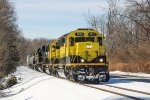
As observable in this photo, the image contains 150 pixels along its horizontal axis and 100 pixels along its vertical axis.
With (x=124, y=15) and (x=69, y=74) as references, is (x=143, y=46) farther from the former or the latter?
(x=69, y=74)

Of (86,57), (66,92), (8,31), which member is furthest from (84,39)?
(8,31)

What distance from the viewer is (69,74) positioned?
24.8 meters

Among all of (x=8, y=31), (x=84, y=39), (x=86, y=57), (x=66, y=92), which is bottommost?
(x=66, y=92)

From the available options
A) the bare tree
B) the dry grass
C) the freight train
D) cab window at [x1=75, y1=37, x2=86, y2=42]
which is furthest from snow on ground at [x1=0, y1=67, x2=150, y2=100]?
the dry grass

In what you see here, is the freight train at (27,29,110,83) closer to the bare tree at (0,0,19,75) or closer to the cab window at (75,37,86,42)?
the cab window at (75,37,86,42)

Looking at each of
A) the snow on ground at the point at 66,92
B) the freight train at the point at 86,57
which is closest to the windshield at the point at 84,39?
the freight train at the point at 86,57

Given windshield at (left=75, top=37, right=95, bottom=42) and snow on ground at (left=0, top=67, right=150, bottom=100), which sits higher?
windshield at (left=75, top=37, right=95, bottom=42)

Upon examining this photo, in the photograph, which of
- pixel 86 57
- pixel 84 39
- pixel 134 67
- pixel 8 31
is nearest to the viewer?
pixel 86 57

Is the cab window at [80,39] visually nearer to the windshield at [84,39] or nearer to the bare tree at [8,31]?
the windshield at [84,39]

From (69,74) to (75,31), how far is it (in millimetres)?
2935

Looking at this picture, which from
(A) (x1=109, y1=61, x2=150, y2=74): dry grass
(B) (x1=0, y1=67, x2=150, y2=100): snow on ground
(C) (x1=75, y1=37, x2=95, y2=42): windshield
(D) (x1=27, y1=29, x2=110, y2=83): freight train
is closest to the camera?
(B) (x1=0, y1=67, x2=150, y2=100): snow on ground

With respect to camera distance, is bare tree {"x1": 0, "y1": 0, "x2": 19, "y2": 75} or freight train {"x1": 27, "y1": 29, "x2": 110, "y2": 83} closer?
freight train {"x1": 27, "y1": 29, "x2": 110, "y2": 83}

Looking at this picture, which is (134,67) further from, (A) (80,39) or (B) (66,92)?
(B) (66,92)

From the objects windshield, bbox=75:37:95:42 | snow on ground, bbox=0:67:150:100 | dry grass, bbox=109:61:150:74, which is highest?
windshield, bbox=75:37:95:42
